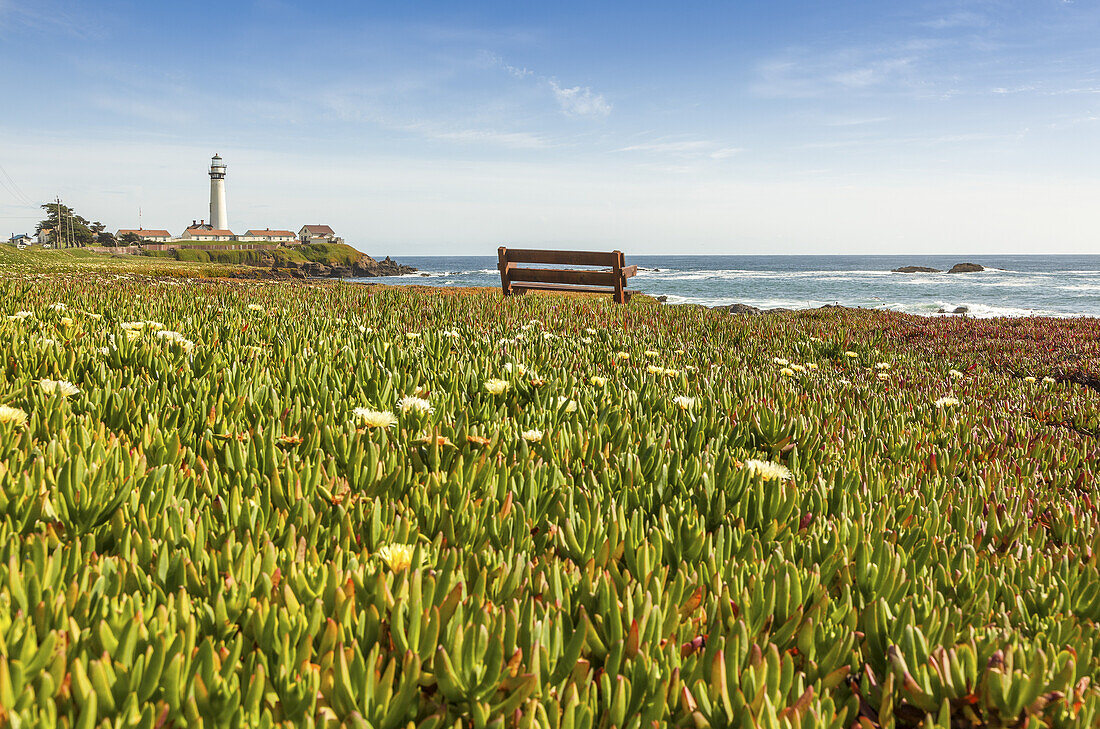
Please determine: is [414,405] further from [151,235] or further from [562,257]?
[151,235]

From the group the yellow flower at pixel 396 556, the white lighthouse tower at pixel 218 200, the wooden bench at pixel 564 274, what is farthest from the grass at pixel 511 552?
the white lighthouse tower at pixel 218 200

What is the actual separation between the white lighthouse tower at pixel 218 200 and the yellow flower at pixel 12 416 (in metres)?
130

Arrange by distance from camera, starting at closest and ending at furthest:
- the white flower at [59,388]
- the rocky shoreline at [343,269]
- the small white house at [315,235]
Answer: the white flower at [59,388], the rocky shoreline at [343,269], the small white house at [315,235]

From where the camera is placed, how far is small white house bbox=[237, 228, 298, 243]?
132 meters

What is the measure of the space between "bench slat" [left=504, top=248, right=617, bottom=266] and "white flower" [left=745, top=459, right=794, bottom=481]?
9.51 meters

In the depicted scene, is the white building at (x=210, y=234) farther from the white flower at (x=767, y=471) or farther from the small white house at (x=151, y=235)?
the white flower at (x=767, y=471)

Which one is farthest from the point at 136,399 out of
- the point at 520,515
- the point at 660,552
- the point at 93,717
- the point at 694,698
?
the point at 694,698

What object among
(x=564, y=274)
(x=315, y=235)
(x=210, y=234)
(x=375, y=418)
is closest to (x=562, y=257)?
(x=564, y=274)

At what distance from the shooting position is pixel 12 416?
7.41 feet

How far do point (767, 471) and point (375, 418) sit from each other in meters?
1.39

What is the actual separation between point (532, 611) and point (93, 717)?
72 centimetres

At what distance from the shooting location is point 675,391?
373cm

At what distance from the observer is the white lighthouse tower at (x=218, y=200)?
384ft

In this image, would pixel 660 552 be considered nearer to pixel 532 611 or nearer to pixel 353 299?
pixel 532 611
